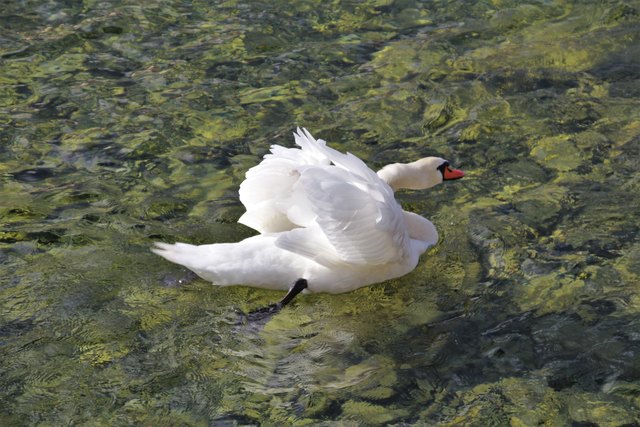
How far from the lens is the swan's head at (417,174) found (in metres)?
6.96

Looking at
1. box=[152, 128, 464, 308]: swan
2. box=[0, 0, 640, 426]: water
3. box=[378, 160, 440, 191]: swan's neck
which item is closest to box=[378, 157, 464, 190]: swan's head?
box=[378, 160, 440, 191]: swan's neck

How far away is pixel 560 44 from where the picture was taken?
956 cm

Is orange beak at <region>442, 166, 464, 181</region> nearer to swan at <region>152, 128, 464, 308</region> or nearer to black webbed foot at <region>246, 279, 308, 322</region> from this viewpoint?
swan at <region>152, 128, 464, 308</region>

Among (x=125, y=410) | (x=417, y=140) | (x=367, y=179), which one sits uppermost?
(x=367, y=179)

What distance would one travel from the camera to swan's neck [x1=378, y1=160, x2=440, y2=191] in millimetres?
6941

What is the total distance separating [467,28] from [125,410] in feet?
21.0

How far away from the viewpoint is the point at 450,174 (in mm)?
7133

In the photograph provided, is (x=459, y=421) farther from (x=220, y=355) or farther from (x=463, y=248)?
(x=463, y=248)

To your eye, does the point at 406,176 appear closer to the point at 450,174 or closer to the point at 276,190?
the point at 450,174

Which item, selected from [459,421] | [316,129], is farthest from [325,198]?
[316,129]

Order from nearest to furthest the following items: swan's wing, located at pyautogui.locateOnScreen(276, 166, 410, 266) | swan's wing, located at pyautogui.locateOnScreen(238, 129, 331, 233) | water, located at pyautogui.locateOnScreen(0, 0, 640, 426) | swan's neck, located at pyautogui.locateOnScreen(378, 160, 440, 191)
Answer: water, located at pyautogui.locateOnScreen(0, 0, 640, 426) → swan's wing, located at pyautogui.locateOnScreen(276, 166, 410, 266) → swan's wing, located at pyautogui.locateOnScreen(238, 129, 331, 233) → swan's neck, located at pyautogui.locateOnScreen(378, 160, 440, 191)

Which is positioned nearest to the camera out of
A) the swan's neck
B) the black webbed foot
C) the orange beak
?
the black webbed foot

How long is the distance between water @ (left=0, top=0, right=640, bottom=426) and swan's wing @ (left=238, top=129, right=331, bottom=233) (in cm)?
42

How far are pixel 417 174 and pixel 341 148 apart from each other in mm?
1079
